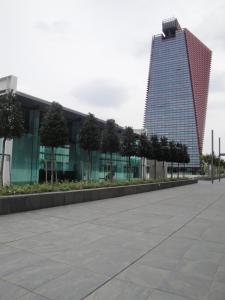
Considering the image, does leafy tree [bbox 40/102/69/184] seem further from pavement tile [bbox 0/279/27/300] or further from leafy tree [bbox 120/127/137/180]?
pavement tile [bbox 0/279/27/300]

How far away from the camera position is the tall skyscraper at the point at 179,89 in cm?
12506

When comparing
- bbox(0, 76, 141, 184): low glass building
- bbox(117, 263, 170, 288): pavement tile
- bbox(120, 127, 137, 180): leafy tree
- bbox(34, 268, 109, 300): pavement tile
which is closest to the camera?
bbox(34, 268, 109, 300): pavement tile

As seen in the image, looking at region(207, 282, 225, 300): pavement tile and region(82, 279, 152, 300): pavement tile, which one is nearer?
region(82, 279, 152, 300): pavement tile

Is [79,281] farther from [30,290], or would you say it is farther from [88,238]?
[88,238]

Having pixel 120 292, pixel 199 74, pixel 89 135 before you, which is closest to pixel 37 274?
pixel 120 292

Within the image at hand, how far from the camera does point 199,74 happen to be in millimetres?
129375

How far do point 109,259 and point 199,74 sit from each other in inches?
5350

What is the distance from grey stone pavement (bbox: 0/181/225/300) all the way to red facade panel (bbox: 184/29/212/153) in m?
123

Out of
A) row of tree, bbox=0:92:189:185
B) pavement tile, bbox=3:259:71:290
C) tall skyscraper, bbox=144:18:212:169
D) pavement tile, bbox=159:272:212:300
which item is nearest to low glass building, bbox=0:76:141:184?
row of tree, bbox=0:92:189:185

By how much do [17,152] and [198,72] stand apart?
123353 millimetres

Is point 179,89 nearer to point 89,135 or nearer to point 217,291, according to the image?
point 89,135

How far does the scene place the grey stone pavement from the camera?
12.3 ft

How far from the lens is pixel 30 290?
3668mm

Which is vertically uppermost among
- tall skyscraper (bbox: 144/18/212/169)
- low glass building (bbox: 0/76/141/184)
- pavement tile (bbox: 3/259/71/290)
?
tall skyscraper (bbox: 144/18/212/169)
